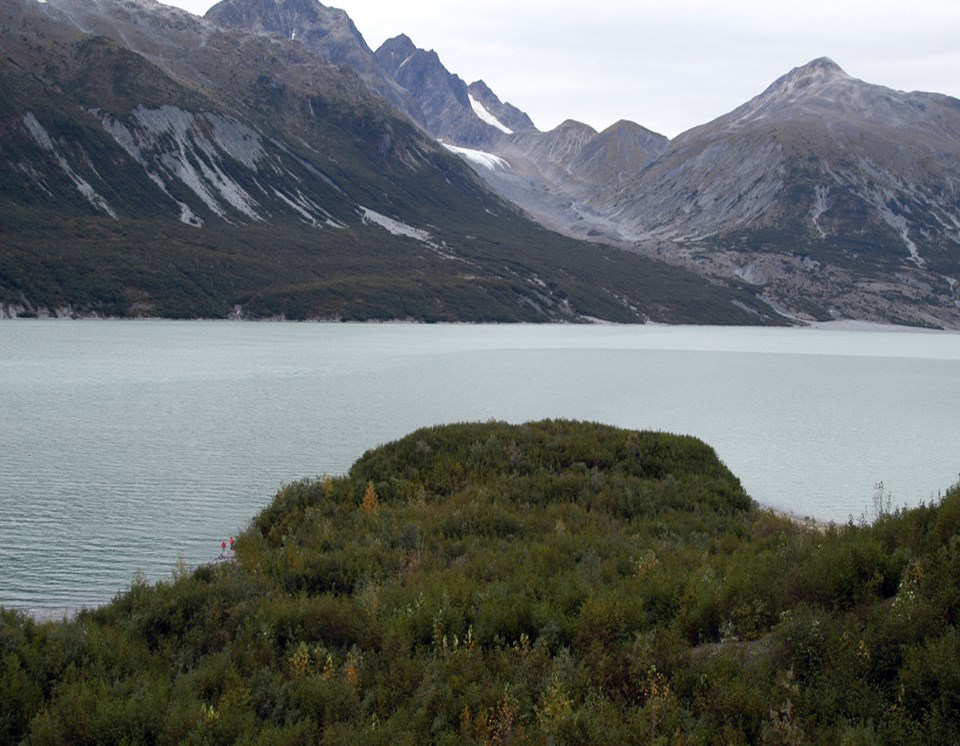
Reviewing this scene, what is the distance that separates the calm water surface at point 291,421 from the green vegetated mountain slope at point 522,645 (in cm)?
659

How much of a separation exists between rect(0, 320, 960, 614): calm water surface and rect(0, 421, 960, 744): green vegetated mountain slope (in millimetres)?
6590

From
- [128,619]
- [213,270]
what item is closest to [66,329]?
[213,270]

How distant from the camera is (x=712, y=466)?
22094 mm

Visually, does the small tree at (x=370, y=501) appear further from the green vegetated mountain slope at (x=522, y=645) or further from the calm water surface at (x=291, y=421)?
the calm water surface at (x=291, y=421)

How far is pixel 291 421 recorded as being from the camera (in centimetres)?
4009

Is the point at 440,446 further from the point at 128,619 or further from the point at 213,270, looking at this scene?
the point at 213,270

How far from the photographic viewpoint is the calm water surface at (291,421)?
2105 centimetres

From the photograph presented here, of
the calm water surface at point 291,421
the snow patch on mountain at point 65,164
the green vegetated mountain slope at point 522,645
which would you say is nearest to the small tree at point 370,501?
the green vegetated mountain slope at point 522,645

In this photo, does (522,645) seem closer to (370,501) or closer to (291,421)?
(370,501)

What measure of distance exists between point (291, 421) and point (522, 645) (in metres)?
32.2

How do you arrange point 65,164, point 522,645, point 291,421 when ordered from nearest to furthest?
point 522,645, point 291,421, point 65,164

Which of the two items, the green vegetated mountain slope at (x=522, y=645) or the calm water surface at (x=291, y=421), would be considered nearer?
the green vegetated mountain slope at (x=522, y=645)

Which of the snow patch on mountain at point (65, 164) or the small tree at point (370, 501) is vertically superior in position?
the snow patch on mountain at point (65, 164)

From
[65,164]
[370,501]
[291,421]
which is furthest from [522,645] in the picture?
[65,164]
